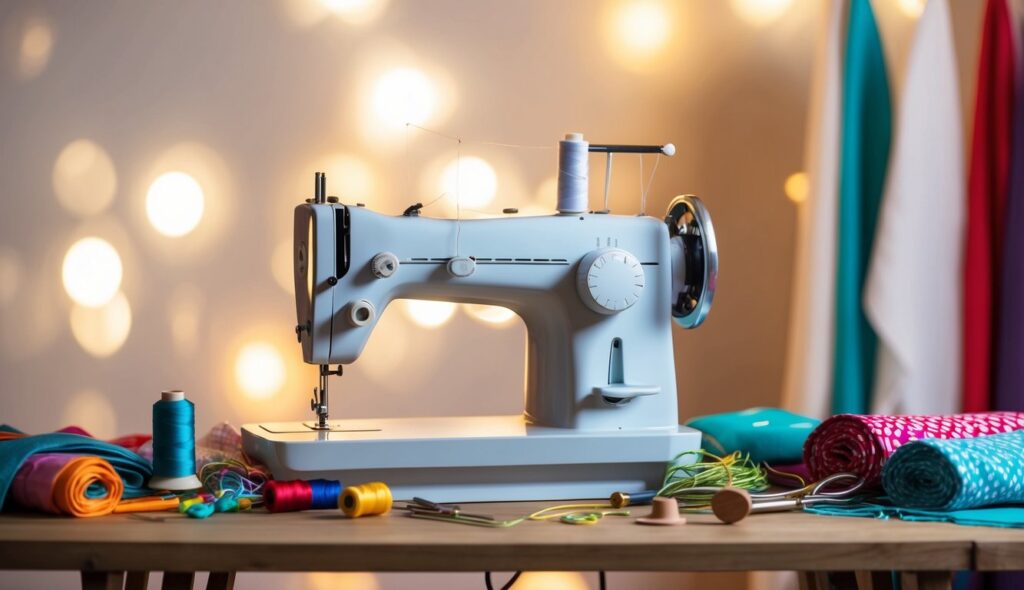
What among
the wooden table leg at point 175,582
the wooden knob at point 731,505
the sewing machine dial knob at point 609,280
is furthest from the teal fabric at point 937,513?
the wooden table leg at point 175,582

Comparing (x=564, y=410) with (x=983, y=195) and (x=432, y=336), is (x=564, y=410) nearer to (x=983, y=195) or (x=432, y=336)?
(x=432, y=336)

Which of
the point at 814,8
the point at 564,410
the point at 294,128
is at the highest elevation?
the point at 814,8

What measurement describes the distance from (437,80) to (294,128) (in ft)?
1.01

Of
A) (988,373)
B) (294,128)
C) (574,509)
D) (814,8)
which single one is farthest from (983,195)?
(294,128)

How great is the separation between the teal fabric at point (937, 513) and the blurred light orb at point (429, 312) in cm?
112

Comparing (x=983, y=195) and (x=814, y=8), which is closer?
(x=983, y=195)

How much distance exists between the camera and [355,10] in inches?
87.4

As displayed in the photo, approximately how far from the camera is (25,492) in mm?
1218

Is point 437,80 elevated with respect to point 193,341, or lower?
elevated

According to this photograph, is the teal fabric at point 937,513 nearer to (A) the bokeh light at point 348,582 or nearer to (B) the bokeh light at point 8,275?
(A) the bokeh light at point 348,582

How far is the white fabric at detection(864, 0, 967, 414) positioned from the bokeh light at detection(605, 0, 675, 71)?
0.52 metres

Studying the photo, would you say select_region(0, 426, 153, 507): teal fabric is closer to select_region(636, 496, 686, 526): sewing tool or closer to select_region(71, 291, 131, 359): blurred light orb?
select_region(636, 496, 686, 526): sewing tool

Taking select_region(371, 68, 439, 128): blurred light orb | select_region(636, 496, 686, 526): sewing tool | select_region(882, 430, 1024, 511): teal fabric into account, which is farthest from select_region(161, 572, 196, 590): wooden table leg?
select_region(371, 68, 439, 128): blurred light orb

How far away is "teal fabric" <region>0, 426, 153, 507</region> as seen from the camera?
122 centimetres
